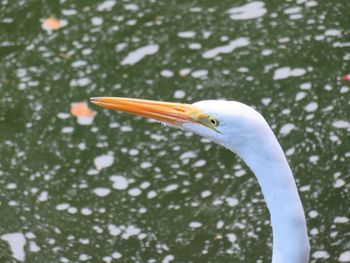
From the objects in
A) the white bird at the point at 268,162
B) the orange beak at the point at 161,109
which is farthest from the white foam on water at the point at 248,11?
the white bird at the point at 268,162

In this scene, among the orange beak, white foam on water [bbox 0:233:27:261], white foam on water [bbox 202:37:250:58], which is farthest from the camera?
white foam on water [bbox 202:37:250:58]

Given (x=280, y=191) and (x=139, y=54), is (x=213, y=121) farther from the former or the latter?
(x=139, y=54)

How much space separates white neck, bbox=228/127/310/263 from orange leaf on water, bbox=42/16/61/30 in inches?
127

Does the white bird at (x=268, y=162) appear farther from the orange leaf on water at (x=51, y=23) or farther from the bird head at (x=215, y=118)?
the orange leaf on water at (x=51, y=23)

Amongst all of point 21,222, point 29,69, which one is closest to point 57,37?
point 29,69

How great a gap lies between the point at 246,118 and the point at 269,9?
9.91 ft

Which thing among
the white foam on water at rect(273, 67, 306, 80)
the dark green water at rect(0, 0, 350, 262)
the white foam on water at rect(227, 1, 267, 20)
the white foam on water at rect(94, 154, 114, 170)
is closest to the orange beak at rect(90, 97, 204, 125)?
the dark green water at rect(0, 0, 350, 262)

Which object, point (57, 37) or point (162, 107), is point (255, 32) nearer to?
point (57, 37)

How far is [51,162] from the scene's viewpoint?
5254mm

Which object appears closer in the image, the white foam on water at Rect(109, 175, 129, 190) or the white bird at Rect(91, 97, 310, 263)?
the white bird at Rect(91, 97, 310, 263)

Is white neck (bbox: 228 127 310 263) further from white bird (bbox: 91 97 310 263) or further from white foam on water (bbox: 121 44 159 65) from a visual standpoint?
white foam on water (bbox: 121 44 159 65)

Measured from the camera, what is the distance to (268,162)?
3.12m

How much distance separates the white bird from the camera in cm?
312

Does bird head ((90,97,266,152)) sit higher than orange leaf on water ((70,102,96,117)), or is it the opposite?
bird head ((90,97,266,152))
